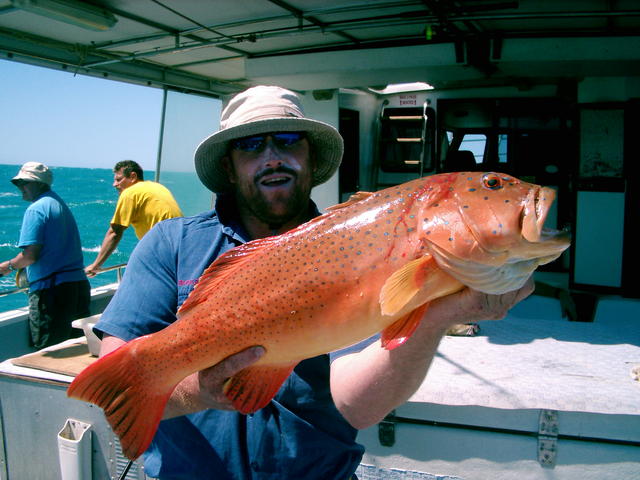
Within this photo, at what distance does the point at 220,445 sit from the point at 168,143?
7274 millimetres

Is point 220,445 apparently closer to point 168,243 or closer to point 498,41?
point 168,243

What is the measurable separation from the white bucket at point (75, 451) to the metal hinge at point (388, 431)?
1910 mm

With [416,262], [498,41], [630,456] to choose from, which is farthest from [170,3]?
[630,456]

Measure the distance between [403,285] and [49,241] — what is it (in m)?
5.88

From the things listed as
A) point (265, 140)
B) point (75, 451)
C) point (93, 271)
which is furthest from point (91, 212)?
point (265, 140)

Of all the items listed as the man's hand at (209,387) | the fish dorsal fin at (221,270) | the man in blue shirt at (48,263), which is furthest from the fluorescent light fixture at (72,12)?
the man's hand at (209,387)

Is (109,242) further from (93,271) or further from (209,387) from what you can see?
(209,387)

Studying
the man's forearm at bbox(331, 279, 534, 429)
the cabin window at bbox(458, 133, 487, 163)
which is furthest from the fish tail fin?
the cabin window at bbox(458, 133, 487, 163)

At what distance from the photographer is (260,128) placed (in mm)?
2150

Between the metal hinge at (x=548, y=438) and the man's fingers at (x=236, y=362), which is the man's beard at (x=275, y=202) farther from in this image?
the metal hinge at (x=548, y=438)

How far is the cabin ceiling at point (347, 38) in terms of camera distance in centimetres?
480

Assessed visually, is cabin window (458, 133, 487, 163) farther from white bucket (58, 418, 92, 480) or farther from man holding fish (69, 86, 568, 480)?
white bucket (58, 418, 92, 480)

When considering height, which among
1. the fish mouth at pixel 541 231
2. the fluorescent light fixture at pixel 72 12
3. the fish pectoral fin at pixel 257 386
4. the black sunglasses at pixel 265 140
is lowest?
the fish pectoral fin at pixel 257 386

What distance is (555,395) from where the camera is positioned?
2959 millimetres
